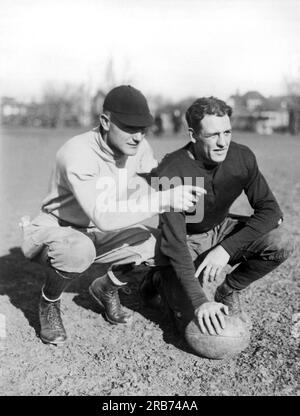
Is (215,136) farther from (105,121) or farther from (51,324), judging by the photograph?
(51,324)

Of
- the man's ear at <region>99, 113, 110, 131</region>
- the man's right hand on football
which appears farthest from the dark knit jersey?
the man's ear at <region>99, 113, 110, 131</region>

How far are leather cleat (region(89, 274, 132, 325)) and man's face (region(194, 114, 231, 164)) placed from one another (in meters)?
1.42

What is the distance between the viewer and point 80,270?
4.20 metres

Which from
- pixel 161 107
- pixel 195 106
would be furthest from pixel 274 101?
pixel 195 106

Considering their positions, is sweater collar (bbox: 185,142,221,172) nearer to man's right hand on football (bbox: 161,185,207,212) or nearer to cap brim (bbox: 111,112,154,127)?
man's right hand on football (bbox: 161,185,207,212)

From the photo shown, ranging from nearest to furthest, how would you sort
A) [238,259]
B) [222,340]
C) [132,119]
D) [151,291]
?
1. [222,340]
2. [132,119]
3. [238,259]
4. [151,291]

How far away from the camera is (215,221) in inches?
184

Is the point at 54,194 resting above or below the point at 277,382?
above

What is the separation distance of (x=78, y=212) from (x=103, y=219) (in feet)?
1.98

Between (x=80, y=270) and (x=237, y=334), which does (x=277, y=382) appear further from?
(x=80, y=270)

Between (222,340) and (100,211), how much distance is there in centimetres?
131

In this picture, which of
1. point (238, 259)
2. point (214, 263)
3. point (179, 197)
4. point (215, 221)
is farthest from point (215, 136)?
point (238, 259)

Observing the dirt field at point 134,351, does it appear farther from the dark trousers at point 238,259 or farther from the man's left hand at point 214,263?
the man's left hand at point 214,263

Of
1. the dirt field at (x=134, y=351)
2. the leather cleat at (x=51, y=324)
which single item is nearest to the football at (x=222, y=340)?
the dirt field at (x=134, y=351)
